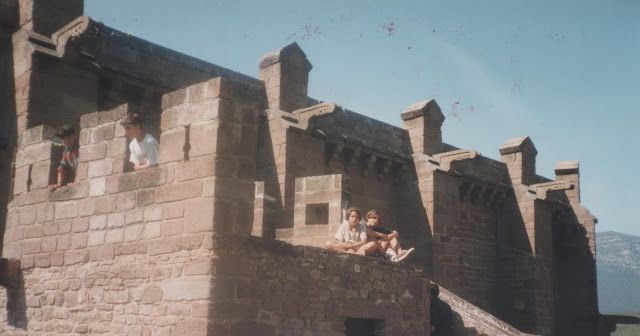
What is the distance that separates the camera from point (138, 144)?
686cm

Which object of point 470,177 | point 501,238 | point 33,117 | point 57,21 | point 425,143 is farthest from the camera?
point 501,238

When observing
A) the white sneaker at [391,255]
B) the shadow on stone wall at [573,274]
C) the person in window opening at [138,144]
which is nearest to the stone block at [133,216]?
the person in window opening at [138,144]

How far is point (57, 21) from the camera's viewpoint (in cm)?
1098

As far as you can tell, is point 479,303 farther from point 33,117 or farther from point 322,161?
point 33,117

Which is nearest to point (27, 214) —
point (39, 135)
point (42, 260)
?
point (42, 260)

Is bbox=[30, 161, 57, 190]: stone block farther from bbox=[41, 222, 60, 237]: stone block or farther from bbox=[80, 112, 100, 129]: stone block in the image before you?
→ bbox=[80, 112, 100, 129]: stone block

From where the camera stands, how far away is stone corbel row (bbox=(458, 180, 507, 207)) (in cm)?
1805

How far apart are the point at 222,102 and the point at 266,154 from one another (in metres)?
7.58

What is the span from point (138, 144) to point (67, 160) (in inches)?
50.5

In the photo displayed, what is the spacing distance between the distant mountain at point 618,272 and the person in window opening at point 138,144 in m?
135

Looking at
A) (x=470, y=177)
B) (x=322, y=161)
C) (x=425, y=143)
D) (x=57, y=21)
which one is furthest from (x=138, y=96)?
(x=470, y=177)

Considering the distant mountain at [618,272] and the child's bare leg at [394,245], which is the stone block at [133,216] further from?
the distant mountain at [618,272]

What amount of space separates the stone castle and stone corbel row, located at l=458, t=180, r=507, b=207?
0.04 m

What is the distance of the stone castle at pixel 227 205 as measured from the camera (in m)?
6.11
